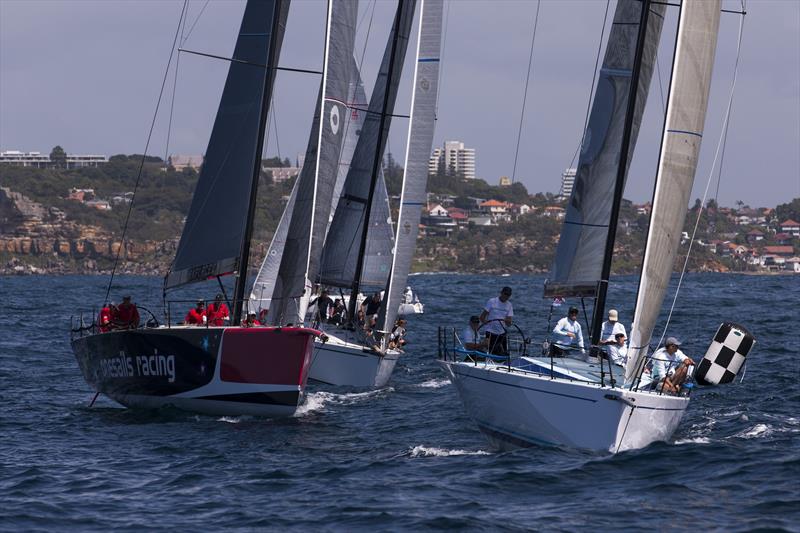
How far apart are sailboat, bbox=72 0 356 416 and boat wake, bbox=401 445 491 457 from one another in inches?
110

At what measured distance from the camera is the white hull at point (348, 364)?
982 inches

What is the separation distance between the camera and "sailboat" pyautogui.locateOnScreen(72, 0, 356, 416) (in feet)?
64.7

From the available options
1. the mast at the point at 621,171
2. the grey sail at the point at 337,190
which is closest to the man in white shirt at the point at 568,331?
the mast at the point at 621,171

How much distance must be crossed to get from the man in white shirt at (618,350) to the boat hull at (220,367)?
15.7 feet

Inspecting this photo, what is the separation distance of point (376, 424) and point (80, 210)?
171301 millimetres

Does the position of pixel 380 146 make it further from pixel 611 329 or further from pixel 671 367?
pixel 671 367

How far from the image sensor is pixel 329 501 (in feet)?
47.2

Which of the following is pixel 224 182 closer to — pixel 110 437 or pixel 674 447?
pixel 110 437

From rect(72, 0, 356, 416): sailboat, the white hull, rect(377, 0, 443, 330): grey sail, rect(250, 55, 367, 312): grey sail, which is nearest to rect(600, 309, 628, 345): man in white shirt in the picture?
rect(72, 0, 356, 416): sailboat

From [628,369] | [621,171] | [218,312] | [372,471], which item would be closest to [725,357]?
[621,171]

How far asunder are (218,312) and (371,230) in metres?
14.2

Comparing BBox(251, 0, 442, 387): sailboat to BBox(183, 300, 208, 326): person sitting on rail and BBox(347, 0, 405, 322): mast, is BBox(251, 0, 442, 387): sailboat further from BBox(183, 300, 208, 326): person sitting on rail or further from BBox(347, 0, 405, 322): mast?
BBox(183, 300, 208, 326): person sitting on rail

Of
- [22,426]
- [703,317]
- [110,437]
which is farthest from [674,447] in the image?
[703,317]

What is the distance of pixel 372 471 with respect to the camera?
1616cm
